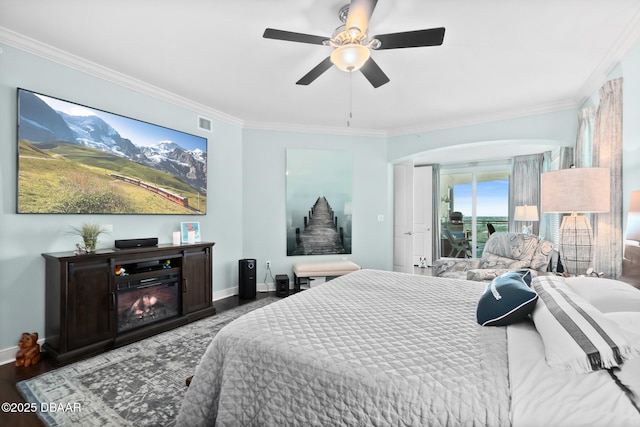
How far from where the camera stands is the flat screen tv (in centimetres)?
247

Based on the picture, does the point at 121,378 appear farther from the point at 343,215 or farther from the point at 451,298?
the point at 343,215

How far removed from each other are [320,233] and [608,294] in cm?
369

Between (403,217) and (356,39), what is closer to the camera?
(356,39)

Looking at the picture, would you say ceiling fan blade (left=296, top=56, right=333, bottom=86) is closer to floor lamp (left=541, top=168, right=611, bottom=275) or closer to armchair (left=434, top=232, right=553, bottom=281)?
floor lamp (left=541, top=168, right=611, bottom=275)

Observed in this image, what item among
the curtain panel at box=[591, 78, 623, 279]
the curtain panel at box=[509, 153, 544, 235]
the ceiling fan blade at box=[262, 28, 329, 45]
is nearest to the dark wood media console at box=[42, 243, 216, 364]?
the ceiling fan blade at box=[262, 28, 329, 45]

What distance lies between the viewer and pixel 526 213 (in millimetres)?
5996

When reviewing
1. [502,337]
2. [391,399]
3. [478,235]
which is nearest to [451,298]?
[502,337]

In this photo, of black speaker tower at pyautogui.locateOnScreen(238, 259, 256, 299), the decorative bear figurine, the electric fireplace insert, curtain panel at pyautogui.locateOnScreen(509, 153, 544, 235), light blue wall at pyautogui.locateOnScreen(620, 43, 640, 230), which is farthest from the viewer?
curtain panel at pyautogui.locateOnScreen(509, 153, 544, 235)

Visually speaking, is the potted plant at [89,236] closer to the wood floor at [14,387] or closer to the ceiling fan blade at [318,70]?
the wood floor at [14,387]

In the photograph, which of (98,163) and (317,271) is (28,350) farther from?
(317,271)

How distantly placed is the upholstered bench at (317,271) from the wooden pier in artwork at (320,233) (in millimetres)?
301

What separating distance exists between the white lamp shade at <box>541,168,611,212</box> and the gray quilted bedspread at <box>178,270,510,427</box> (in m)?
1.49

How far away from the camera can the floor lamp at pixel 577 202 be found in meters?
2.31

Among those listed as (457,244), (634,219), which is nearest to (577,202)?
(634,219)
